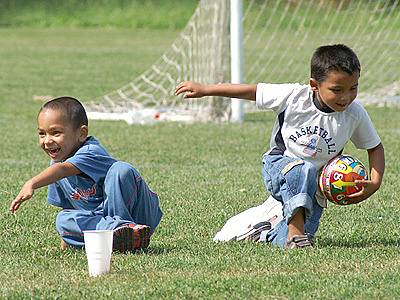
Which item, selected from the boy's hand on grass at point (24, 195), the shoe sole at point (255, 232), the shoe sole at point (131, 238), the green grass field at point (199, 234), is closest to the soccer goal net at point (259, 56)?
the green grass field at point (199, 234)

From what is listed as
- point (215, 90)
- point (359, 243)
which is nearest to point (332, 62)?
point (215, 90)

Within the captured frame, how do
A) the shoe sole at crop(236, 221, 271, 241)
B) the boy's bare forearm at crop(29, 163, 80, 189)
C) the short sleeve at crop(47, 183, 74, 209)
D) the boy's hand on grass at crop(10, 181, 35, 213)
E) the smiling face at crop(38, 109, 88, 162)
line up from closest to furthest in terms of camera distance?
1. the boy's hand on grass at crop(10, 181, 35, 213)
2. the boy's bare forearm at crop(29, 163, 80, 189)
3. the smiling face at crop(38, 109, 88, 162)
4. the short sleeve at crop(47, 183, 74, 209)
5. the shoe sole at crop(236, 221, 271, 241)

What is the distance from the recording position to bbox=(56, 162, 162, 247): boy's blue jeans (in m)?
5.76

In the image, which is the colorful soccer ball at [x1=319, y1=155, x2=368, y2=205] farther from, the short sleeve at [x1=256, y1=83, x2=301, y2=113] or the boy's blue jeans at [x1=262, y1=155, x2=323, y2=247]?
the short sleeve at [x1=256, y1=83, x2=301, y2=113]

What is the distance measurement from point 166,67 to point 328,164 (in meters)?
9.98

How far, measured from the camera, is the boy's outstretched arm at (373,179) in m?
5.96

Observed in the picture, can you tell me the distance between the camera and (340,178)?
5.88 metres

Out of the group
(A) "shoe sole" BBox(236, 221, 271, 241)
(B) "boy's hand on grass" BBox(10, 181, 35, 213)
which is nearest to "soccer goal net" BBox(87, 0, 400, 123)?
(A) "shoe sole" BBox(236, 221, 271, 241)

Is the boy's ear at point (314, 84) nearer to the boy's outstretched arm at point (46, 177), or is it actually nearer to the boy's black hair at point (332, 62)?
the boy's black hair at point (332, 62)

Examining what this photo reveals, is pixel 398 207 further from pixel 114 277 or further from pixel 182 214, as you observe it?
pixel 114 277

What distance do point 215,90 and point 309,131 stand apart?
566 mm

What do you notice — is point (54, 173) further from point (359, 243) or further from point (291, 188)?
point (359, 243)

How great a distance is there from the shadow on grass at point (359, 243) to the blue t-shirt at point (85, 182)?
1224 millimetres

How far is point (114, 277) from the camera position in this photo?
5090 mm
